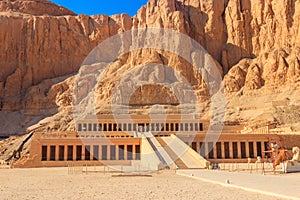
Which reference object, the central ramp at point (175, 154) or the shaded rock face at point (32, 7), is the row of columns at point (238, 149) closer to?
the central ramp at point (175, 154)

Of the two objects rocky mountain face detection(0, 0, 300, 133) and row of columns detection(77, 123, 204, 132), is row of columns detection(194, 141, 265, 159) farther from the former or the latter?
rocky mountain face detection(0, 0, 300, 133)

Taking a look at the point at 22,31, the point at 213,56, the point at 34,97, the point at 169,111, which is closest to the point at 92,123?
the point at 169,111

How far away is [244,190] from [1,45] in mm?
103742

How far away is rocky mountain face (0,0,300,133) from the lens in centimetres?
7725

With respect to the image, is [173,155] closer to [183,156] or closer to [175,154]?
[175,154]

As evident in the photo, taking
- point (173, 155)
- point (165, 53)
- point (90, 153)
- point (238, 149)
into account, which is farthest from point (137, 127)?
point (165, 53)

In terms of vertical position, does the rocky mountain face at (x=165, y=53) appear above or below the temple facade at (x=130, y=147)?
above

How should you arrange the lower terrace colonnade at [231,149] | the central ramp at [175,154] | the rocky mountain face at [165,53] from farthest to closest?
the rocky mountain face at [165,53], the lower terrace colonnade at [231,149], the central ramp at [175,154]

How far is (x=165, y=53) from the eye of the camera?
92.4 m

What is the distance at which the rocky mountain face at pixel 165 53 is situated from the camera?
253ft

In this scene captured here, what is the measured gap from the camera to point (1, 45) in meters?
106

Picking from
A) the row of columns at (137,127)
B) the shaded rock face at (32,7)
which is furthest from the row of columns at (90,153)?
the shaded rock face at (32,7)

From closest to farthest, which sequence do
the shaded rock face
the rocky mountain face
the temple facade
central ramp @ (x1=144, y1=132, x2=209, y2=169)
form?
central ramp @ (x1=144, y1=132, x2=209, y2=169), the temple facade, the rocky mountain face, the shaded rock face

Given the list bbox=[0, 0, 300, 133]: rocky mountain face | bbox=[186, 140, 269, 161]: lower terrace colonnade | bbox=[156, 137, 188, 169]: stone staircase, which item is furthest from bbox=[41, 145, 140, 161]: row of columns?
bbox=[0, 0, 300, 133]: rocky mountain face
